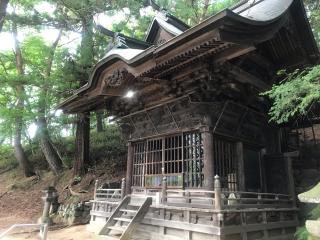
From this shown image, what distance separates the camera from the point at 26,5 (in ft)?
53.8

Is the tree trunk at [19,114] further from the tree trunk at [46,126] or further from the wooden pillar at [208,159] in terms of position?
the wooden pillar at [208,159]

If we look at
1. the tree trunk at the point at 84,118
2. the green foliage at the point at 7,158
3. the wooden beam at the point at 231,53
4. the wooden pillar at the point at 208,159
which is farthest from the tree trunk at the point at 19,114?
the wooden beam at the point at 231,53

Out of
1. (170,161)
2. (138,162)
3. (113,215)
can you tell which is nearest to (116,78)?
(170,161)

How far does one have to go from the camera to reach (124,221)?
8.62 metres

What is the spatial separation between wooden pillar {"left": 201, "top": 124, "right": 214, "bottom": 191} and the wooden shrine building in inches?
1.1

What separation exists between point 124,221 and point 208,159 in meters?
2.99

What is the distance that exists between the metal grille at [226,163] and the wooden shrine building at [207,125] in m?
0.03

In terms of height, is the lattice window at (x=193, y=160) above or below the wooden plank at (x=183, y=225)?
above

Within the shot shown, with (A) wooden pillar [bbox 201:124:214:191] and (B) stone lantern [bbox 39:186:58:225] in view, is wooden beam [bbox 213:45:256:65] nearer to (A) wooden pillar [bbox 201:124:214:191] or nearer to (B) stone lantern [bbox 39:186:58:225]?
(A) wooden pillar [bbox 201:124:214:191]

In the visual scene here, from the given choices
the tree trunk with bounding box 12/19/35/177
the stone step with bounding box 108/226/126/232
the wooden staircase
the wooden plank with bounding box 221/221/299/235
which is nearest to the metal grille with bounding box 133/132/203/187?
the wooden staircase

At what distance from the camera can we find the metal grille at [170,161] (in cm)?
884

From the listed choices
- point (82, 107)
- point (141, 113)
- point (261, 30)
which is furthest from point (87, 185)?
point (261, 30)

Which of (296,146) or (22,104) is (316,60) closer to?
(296,146)

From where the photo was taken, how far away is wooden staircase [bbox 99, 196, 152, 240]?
7.73m
